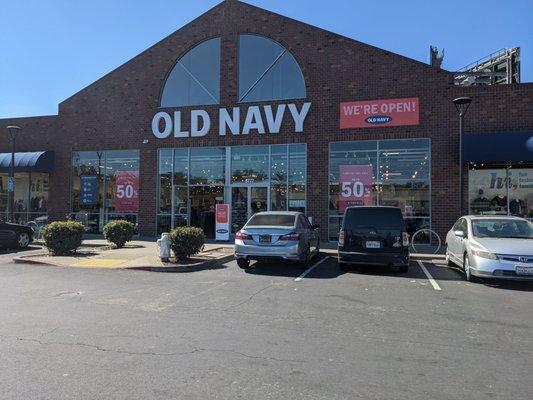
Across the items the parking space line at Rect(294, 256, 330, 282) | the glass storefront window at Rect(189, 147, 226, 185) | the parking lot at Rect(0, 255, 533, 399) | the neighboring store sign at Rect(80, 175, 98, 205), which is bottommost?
the parking lot at Rect(0, 255, 533, 399)

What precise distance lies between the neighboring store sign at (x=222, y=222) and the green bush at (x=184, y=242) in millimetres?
5048

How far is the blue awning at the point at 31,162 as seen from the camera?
2292 centimetres

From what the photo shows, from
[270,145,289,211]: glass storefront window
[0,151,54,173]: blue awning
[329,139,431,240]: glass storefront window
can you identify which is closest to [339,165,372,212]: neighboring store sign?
[329,139,431,240]: glass storefront window

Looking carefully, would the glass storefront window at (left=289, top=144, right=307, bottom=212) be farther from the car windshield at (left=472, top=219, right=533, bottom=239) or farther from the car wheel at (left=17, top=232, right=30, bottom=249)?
the car wheel at (left=17, top=232, right=30, bottom=249)

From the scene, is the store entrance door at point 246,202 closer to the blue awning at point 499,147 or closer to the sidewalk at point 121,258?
the sidewalk at point 121,258

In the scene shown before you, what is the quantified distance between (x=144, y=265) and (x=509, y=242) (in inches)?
346

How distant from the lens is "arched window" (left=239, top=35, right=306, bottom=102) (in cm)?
2034

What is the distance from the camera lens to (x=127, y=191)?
22.4 m

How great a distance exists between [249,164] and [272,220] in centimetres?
792

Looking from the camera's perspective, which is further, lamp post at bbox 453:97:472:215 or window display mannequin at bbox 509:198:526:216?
window display mannequin at bbox 509:198:526:216

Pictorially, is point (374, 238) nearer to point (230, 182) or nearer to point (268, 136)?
point (268, 136)

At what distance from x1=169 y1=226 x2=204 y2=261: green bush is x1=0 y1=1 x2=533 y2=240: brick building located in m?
6.95

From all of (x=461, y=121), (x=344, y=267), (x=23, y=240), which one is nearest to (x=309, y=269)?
(x=344, y=267)

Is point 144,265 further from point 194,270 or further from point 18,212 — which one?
point 18,212
